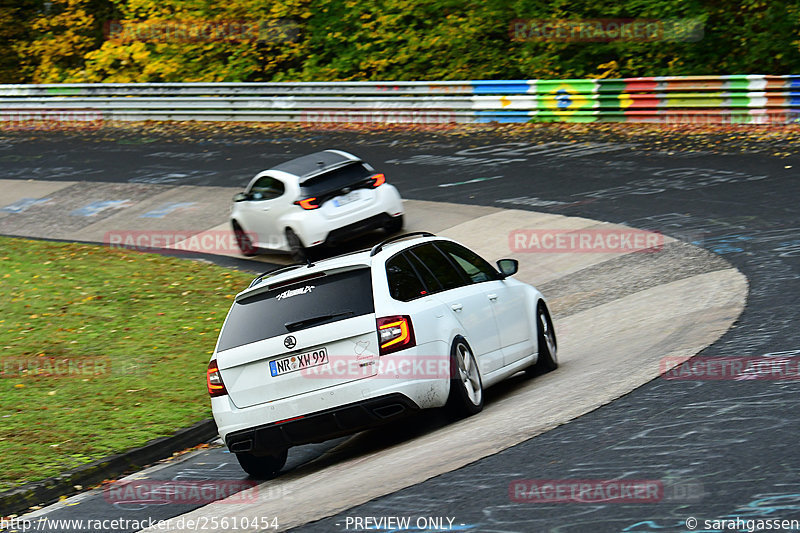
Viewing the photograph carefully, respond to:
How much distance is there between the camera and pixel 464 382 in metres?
8.71

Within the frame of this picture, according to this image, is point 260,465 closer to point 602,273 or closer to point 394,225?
point 602,273

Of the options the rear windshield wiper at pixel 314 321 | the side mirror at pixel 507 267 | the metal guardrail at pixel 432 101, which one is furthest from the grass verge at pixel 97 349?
the metal guardrail at pixel 432 101

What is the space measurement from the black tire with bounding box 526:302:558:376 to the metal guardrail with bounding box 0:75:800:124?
1510 centimetres

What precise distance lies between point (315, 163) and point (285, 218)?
107 cm

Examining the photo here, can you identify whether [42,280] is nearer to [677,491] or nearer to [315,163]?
[315,163]

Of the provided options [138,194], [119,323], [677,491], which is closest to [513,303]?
[677,491]

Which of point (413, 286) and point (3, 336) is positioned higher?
point (413, 286)

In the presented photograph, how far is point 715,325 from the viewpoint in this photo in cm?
1066

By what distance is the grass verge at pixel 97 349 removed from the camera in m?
9.90

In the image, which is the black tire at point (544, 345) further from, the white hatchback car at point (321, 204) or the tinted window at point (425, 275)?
the white hatchback car at point (321, 204)

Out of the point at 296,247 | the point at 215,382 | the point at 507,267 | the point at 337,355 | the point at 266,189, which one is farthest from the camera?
the point at 266,189

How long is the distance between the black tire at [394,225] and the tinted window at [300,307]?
9628mm

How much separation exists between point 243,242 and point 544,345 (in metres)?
9.92

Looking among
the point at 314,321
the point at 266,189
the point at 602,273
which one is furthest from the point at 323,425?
the point at 266,189
